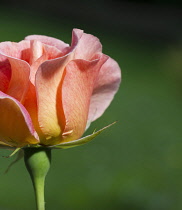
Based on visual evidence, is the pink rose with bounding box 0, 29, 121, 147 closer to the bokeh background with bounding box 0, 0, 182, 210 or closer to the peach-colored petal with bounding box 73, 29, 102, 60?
the peach-colored petal with bounding box 73, 29, 102, 60

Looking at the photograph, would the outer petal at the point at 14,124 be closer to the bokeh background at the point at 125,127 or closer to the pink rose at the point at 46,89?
the pink rose at the point at 46,89

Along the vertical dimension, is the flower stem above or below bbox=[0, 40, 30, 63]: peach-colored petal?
below

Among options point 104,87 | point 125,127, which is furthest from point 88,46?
point 125,127

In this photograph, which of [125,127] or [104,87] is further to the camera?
[125,127]

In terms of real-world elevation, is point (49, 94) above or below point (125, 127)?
above

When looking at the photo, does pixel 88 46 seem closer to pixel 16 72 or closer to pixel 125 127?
pixel 16 72

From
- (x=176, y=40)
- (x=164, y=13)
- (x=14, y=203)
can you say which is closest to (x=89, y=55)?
(x=14, y=203)

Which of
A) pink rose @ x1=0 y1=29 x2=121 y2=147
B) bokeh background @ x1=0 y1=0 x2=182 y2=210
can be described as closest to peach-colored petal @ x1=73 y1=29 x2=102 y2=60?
pink rose @ x1=0 y1=29 x2=121 y2=147
